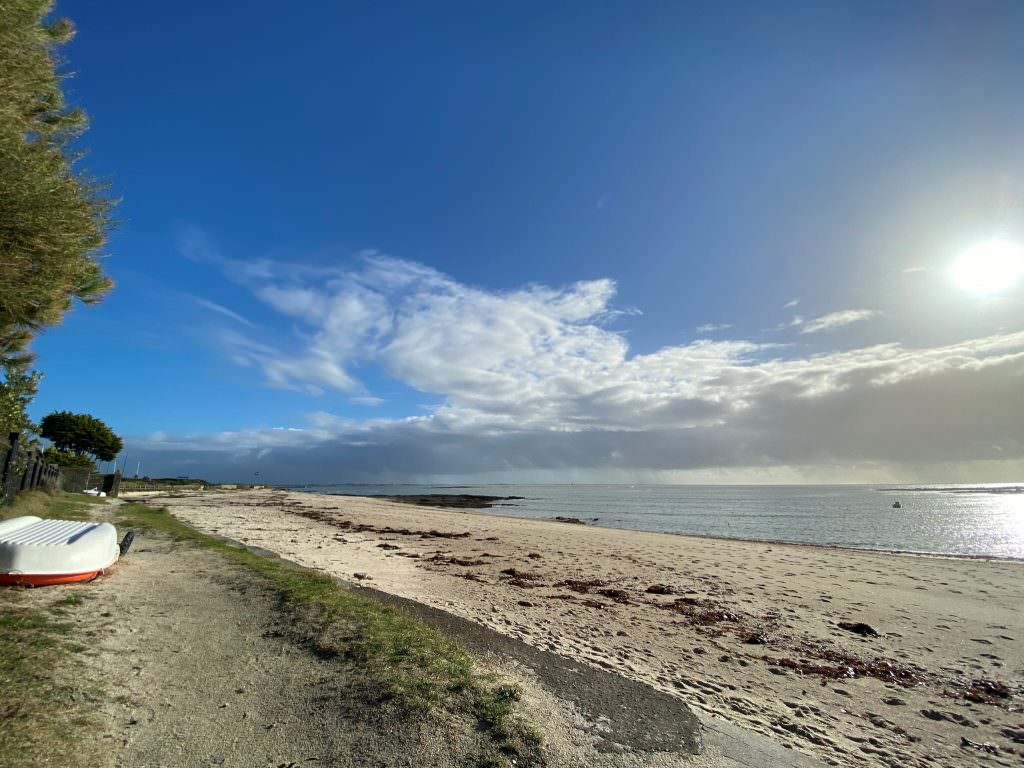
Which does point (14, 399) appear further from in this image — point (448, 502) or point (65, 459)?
point (448, 502)

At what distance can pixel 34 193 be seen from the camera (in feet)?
14.4

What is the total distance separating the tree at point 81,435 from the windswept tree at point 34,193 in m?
67.4

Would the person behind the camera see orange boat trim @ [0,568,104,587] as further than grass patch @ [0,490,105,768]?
Yes

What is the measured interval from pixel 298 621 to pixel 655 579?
1152 centimetres

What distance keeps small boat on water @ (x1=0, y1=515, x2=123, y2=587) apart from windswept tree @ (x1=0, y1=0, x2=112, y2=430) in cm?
370

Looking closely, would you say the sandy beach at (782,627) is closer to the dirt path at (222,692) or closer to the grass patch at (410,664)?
the grass patch at (410,664)

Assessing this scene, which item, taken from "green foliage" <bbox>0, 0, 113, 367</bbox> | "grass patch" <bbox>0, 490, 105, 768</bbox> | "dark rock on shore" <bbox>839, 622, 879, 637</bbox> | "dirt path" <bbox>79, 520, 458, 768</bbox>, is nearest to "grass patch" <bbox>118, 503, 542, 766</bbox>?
"dirt path" <bbox>79, 520, 458, 768</bbox>

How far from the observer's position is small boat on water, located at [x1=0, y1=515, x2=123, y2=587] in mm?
7281

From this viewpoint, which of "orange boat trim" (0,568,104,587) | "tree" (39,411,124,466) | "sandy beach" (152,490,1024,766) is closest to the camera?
"sandy beach" (152,490,1024,766)

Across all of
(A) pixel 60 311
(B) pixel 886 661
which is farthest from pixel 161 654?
(B) pixel 886 661

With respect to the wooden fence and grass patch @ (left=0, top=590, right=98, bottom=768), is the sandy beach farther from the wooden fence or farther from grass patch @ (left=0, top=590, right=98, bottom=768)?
the wooden fence

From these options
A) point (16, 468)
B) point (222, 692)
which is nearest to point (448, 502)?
point (16, 468)

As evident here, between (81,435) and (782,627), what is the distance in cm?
7546

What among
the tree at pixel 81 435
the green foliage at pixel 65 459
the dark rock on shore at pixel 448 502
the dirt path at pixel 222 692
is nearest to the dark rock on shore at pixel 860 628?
the dirt path at pixel 222 692
